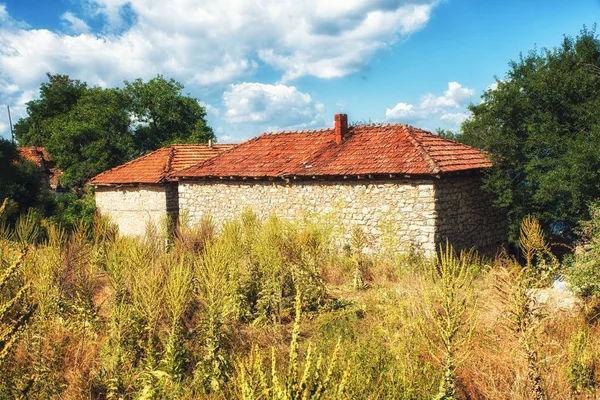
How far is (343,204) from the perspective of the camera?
1373 cm

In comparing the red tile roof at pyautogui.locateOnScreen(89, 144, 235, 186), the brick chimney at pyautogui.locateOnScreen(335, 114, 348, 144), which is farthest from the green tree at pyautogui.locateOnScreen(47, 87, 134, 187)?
the brick chimney at pyautogui.locateOnScreen(335, 114, 348, 144)

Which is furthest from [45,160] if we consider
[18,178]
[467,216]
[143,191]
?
[467,216]

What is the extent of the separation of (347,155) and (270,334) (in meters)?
7.98

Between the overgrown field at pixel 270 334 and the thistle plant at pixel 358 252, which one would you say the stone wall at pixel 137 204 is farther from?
the thistle plant at pixel 358 252

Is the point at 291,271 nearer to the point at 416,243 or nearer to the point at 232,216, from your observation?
the point at 416,243

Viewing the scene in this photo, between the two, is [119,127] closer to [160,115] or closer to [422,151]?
[160,115]

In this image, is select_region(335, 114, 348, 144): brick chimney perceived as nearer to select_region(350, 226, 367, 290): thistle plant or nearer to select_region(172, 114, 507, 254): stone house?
select_region(172, 114, 507, 254): stone house

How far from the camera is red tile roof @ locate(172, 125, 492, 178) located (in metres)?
12.8

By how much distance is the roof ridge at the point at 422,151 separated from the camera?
1180 cm

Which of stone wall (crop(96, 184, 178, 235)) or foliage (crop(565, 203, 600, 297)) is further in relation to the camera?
stone wall (crop(96, 184, 178, 235))

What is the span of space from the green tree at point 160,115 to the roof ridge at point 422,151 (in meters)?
22.3

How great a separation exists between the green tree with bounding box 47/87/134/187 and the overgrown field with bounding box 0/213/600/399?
23.2 metres

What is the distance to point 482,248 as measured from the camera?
14.0 metres

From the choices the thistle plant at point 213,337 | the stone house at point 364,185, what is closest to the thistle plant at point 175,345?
the thistle plant at point 213,337
